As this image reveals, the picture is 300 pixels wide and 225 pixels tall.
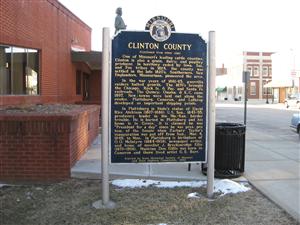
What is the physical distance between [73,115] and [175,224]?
300cm

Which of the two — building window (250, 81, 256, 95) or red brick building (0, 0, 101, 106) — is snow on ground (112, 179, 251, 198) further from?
building window (250, 81, 256, 95)

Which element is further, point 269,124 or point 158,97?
point 269,124

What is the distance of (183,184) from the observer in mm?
7234

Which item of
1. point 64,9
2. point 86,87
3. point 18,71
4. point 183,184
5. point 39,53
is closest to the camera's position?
point 183,184

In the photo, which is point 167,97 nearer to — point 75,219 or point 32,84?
point 75,219

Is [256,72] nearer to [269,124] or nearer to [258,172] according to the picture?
[269,124]

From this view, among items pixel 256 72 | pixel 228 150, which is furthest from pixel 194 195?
pixel 256 72

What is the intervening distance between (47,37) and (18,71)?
9.42ft

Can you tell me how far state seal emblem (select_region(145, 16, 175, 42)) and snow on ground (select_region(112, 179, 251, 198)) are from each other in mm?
2378

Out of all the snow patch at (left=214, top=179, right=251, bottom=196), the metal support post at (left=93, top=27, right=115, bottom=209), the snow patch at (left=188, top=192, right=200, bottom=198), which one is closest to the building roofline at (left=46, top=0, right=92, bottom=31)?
the metal support post at (left=93, top=27, right=115, bottom=209)

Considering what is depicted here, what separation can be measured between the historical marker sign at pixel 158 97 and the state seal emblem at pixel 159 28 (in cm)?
1

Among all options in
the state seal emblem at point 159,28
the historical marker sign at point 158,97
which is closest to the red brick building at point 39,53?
the historical marker sign at point 158,97

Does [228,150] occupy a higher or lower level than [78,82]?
lower

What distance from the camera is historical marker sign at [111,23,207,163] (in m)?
6.35
